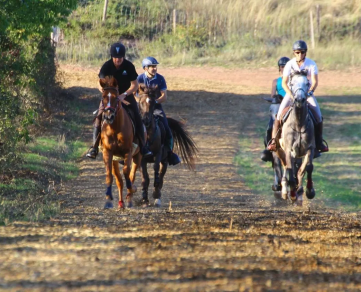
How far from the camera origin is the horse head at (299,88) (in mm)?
12367

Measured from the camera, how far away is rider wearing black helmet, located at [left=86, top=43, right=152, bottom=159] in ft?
38.7

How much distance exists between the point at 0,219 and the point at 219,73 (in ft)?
92.0

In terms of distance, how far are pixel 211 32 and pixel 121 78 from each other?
30.3 m

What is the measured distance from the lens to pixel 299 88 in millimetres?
12383

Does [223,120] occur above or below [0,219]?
below

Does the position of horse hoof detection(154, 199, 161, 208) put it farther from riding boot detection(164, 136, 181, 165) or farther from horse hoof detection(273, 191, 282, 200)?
horse hoof detection(273, 191, 282, 200)

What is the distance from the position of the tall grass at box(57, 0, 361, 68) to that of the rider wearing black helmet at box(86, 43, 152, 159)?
2661cm

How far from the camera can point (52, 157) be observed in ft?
59.8

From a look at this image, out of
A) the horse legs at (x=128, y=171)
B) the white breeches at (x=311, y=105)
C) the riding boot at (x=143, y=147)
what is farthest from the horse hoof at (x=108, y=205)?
the white breeches at (x=311, y=105)

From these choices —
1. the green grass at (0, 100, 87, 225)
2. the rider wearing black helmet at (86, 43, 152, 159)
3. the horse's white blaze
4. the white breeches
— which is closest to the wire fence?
the green grass at (0, 100, 87, 225)

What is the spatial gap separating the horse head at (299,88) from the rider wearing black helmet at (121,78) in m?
2.67

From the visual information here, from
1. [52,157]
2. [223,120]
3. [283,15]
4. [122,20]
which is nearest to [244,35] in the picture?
[283,15]

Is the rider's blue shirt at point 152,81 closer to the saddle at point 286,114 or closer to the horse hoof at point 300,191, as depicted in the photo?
the saddle at point 286,114

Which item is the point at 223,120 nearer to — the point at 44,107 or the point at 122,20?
the point at 44,107
